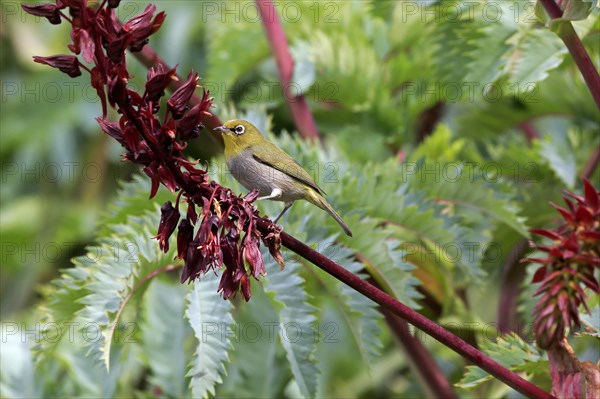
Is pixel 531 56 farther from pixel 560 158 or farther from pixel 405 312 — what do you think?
pixel 405 312

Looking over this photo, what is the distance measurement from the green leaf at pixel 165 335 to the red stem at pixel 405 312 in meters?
0.98

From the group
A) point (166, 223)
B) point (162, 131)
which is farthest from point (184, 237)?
point (162, 131)

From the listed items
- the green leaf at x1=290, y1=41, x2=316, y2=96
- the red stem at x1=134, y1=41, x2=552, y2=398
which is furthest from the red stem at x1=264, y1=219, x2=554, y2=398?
the green leaf at x1=290, y1=41, x2=316, y2=96

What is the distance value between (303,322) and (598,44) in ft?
3.47

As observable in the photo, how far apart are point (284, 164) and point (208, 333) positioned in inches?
19.3

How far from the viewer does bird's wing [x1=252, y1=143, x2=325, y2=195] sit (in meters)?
1.84

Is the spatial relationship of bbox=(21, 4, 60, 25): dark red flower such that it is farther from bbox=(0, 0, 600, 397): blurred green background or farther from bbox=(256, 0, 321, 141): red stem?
bbox=(256, 0, 321, 141): red stem

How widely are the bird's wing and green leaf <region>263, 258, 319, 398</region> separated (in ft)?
0.84

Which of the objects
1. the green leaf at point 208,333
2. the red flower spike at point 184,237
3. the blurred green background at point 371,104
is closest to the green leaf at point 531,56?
the blurred green background at point 371,104

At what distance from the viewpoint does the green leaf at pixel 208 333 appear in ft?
4.98

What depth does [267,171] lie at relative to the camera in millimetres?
1846

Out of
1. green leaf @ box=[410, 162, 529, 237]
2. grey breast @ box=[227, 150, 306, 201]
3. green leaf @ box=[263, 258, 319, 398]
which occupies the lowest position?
green leaf @ box=[263, 258, 319, 398]

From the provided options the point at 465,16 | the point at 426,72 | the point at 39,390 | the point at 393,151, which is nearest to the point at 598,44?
the point at 465,16

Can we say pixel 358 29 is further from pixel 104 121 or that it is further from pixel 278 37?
pixel 104 121
